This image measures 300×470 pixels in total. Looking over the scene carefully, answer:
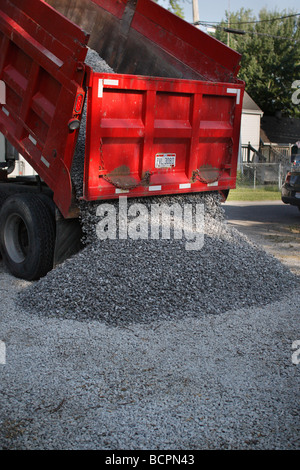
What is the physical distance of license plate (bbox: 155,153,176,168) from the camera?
5956 mm

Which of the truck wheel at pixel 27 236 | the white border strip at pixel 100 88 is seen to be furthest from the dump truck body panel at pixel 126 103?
the truck wheel at pixel 27 236

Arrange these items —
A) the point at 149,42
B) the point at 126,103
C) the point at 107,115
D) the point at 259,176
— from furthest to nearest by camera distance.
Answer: the point at 259,176, the point at 149,42, the point at 126,103, the point at 107,115

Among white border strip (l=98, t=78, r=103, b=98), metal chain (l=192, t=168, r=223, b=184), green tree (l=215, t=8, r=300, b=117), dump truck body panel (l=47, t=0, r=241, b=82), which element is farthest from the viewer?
green tree (l=215, t=8, r=300, b=117)

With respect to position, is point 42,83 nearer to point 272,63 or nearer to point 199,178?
point 199,178

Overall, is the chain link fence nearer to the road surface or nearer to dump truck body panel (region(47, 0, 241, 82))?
the road surface

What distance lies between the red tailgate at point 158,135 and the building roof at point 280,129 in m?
32.2

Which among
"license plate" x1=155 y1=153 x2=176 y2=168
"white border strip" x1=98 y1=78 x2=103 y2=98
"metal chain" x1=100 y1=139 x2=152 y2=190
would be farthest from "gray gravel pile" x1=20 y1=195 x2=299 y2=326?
"white border strip" x1=98 y1=78 x2=103 y2=98

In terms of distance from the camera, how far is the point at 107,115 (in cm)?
537

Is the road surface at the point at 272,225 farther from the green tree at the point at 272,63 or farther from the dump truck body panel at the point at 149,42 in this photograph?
the green tree at the point at 272,63

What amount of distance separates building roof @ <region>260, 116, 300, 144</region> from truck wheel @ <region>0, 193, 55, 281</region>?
109 feet

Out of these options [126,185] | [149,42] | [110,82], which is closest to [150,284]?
[126,185]

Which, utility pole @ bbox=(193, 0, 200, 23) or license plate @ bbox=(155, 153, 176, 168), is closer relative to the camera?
license plate @ bbox=(155, 153, 176, 168)

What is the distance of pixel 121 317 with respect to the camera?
4.84 meters

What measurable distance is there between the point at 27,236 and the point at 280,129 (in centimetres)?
3477
